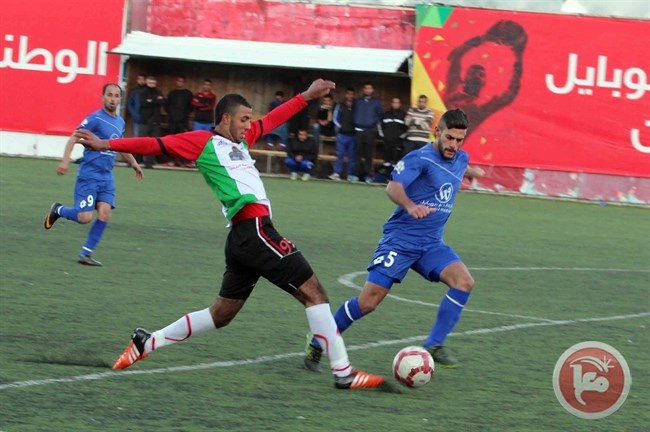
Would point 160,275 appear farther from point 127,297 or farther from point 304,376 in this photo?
point 304,376

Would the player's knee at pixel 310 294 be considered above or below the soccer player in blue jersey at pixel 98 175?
below

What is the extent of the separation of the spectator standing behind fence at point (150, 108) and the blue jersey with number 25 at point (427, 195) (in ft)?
56.8

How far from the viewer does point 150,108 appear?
81.5ft

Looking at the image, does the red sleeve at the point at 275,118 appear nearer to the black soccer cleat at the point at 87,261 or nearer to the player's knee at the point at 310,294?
the player's knee at the point at 310,294

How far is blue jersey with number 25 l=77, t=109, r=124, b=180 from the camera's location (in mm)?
12062

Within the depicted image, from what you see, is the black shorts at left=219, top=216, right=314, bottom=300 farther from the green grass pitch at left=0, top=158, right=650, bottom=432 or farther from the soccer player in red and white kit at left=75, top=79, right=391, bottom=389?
the green grass pitch at left=0, top=158, right=650, bottom=432

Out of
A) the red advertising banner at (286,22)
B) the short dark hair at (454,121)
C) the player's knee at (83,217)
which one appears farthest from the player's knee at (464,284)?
the red advertising banner at (286,22)

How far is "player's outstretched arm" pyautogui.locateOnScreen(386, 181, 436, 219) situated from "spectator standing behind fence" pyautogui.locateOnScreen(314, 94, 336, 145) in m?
16.9

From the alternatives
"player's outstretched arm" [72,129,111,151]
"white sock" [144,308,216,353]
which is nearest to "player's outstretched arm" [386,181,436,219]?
"white sock" [144,308,216,353]

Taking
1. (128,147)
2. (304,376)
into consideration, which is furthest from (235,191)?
(304,376)

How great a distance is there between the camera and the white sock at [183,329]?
7.14m

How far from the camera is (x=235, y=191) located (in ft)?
22.9

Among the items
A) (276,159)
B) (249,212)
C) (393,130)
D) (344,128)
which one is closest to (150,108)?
(276,159)

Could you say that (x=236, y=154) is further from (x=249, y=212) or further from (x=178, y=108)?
(x=178, y=108)
